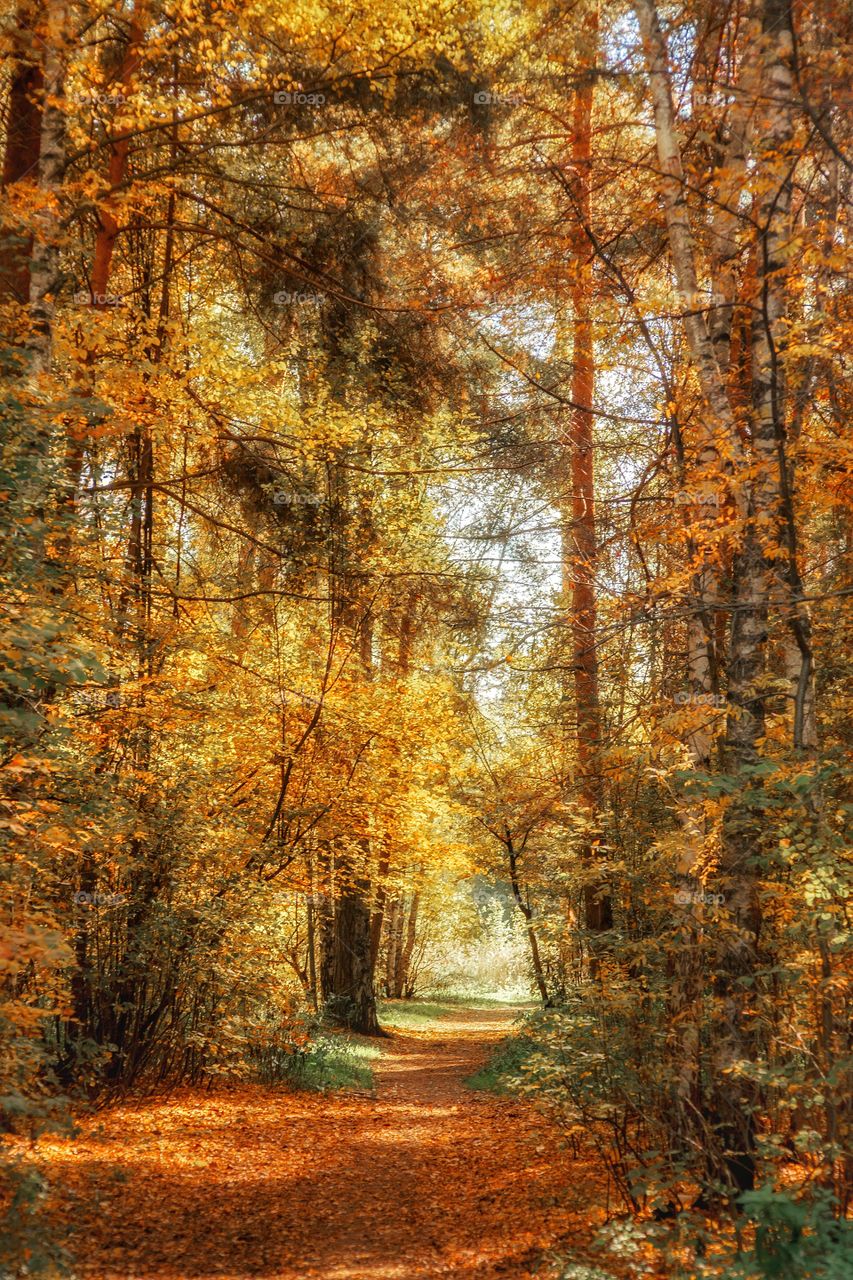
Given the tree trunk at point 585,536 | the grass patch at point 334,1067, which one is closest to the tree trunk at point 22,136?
the tree trunk at point 585,536

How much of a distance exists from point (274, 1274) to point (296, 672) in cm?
743

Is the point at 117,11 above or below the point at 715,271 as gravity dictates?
above

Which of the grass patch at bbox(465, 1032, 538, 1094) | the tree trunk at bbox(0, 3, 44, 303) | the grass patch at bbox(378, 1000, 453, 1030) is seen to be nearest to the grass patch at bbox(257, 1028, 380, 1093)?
the grass patch at bbox(465, 1032, 538, 1094)

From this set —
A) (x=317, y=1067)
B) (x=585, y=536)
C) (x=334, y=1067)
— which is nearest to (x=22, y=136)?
(x=585, y=536)

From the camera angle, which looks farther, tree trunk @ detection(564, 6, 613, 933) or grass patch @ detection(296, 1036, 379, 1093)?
grass patch @ detection(296, 1036, 379, 1093)

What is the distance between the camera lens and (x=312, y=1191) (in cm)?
642

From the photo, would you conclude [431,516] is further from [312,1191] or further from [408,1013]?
[408,1013]

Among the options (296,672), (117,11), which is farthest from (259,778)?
(117,11)

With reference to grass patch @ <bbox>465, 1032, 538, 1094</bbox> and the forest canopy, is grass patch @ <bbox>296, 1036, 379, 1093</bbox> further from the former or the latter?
grass patch @ <bbox>465, 1032, 538, 1094</bbox>

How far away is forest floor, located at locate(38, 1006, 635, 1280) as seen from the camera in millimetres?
4988

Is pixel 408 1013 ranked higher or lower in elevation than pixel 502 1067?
lower

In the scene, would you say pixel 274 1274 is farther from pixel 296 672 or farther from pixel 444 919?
pixel 444 919

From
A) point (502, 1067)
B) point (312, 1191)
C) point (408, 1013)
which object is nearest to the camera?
point (312, 1191)

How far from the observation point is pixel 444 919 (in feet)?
88.2
